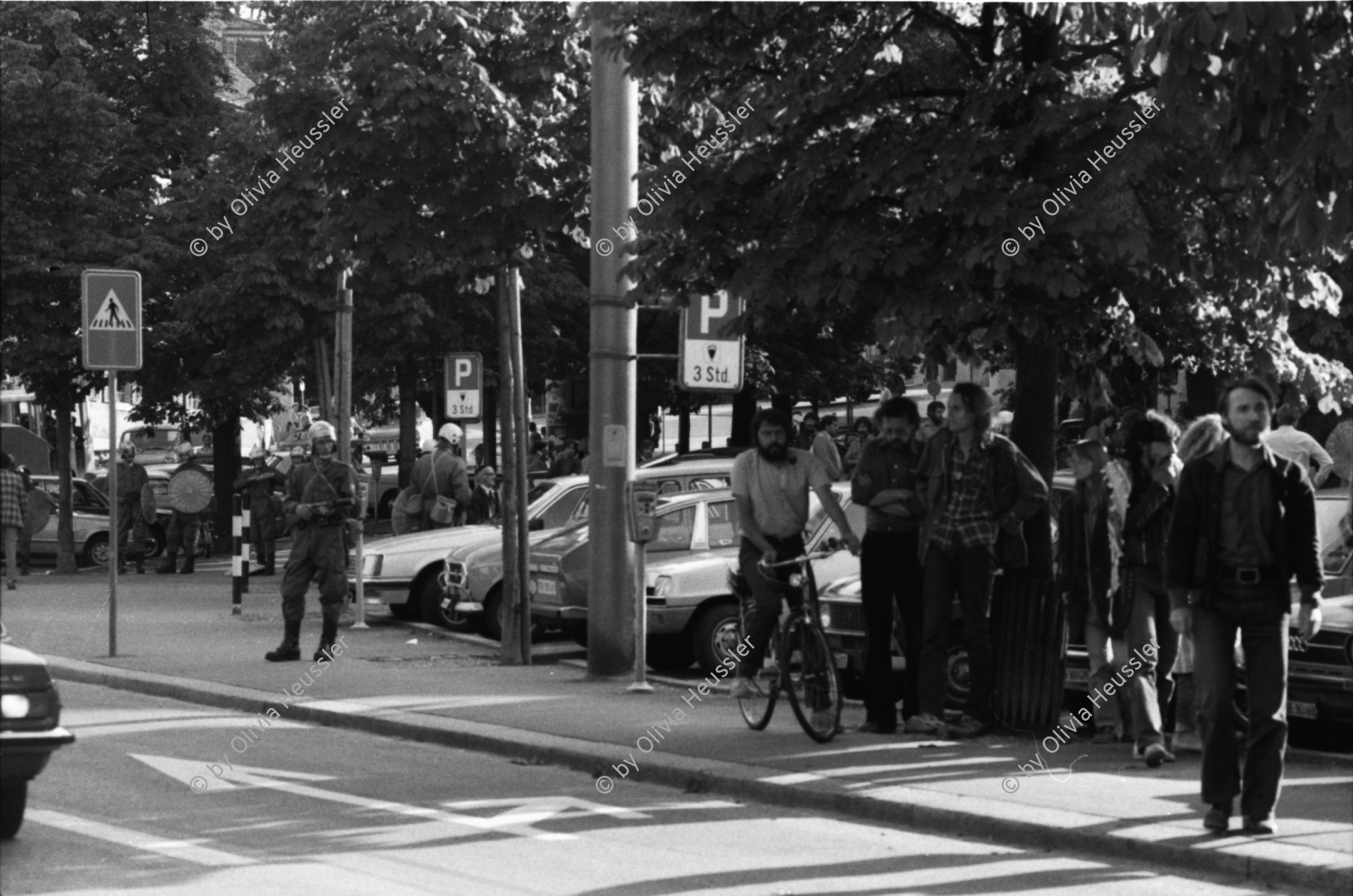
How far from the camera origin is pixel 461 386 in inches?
837

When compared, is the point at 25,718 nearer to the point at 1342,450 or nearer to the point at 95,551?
the point at 1342,450

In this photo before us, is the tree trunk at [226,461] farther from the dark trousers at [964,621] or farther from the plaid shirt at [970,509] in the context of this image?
the plaid shirt at [970,509]

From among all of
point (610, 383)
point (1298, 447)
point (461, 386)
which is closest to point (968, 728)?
point (610, 383)

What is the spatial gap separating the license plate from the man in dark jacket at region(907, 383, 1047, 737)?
5.70ft

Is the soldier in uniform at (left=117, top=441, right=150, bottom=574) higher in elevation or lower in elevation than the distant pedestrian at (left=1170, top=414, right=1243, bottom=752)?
higher

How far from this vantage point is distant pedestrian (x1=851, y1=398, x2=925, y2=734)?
37.5ft

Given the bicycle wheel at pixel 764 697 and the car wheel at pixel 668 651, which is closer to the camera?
the bicycle wheel at pixel 764 697

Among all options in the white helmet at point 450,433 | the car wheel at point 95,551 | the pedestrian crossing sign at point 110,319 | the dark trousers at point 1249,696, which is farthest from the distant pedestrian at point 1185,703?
the car wheel at point 95,551

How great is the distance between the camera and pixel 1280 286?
1175 centimetres

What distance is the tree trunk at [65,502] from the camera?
29828 mm

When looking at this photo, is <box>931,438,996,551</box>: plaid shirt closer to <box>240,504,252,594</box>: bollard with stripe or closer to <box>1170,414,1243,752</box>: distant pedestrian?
<box>1170,414,1243,752</box>: distant pedestrian

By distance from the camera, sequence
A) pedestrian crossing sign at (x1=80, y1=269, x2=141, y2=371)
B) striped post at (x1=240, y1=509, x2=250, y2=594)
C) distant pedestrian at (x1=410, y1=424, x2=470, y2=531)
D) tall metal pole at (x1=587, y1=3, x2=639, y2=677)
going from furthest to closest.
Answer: distant pedestrian at (x1=410, y1=424, x2=470, y2=531)
striped post at (x1=240, y1=509, x2=250, y2=594)
pedestrian crossing sign at (x1=80, y1=269, x2=141, y2=371)
tall metal pole at (x1=587, y1=3, x2=639, y2=677)

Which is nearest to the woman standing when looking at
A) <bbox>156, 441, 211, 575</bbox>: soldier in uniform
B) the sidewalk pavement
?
the sidewalk pavement

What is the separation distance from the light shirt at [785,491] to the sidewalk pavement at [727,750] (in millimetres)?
1239
